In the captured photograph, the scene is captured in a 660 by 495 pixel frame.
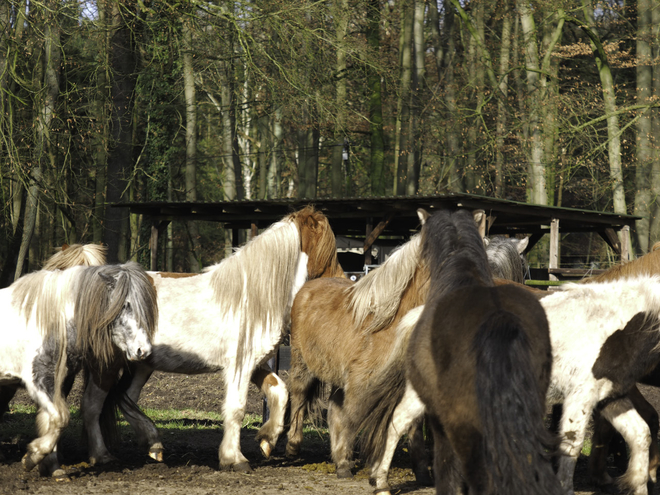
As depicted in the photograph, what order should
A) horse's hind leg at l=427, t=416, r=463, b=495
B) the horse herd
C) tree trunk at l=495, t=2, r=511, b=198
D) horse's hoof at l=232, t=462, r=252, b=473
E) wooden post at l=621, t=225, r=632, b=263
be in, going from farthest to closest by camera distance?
tree trunk at l=495, t=2, r=511, b=198
wooden post at l=621, t=225, r=632, b=263
horse's hoof at l=232, t=462, r=252, b=473
horse's hind leg at l=427, t=416, r=463, b=495
the horse herd

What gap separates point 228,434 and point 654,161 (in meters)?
14.0

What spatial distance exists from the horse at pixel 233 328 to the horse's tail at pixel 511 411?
10.1ft

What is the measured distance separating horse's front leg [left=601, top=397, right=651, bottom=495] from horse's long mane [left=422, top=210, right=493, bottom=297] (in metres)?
1.62

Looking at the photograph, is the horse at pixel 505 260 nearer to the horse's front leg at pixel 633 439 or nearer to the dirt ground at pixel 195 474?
the dirt ground at pixel 195 474

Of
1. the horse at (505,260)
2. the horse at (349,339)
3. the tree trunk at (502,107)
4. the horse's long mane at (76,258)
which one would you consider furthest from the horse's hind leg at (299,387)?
the tree trunk at (502,107)

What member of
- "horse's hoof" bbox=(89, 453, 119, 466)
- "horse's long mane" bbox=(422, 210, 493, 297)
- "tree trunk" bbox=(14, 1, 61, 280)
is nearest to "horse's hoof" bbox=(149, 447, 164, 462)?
"horse's hoof" bbox=(89, 453, 119, 466)

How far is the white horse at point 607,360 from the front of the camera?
4.48m

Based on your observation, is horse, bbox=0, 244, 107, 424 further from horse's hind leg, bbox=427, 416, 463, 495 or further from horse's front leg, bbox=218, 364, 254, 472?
horse's hind leg, bbox=427, 416, 463, 495

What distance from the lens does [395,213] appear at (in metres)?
13.9

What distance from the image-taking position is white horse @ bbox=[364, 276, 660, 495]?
4480 millimetres

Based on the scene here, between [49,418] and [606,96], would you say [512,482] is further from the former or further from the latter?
[606,96]

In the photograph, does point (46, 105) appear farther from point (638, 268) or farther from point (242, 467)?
point (638, 268)

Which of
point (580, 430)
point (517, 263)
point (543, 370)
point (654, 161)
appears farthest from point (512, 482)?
point (654, 161)

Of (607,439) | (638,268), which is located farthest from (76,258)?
(638,268)
